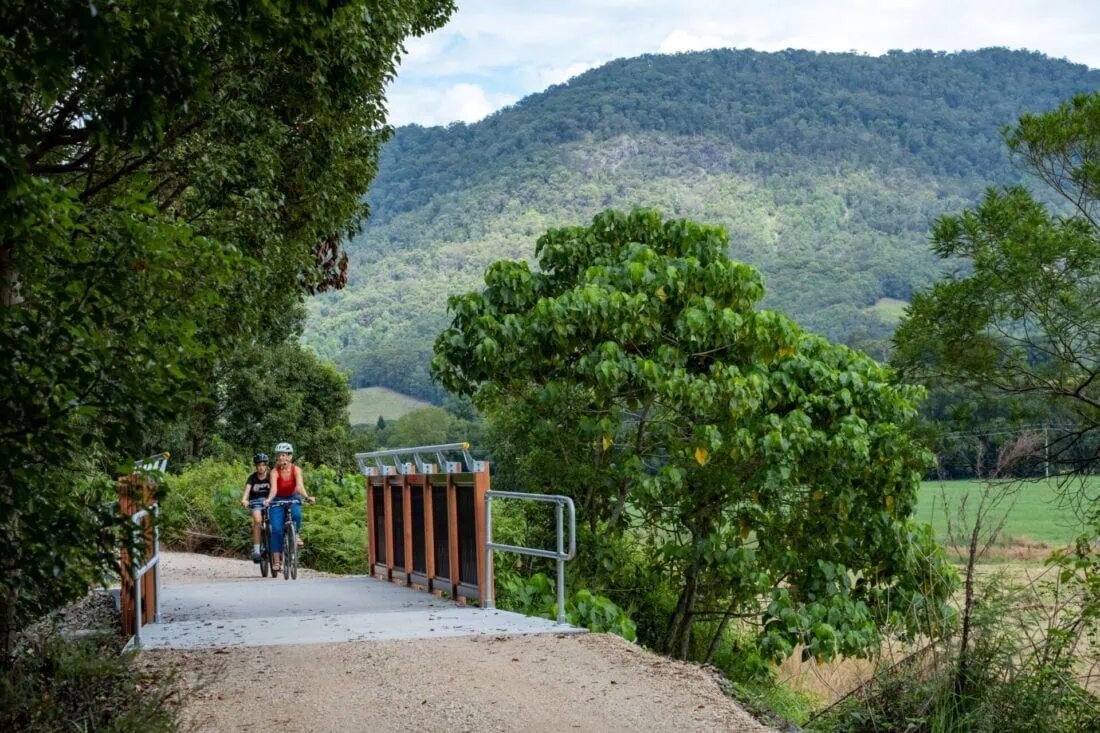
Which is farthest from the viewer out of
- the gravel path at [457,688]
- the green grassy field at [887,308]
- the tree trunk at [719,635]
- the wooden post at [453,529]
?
the green grassy field at [887,308]

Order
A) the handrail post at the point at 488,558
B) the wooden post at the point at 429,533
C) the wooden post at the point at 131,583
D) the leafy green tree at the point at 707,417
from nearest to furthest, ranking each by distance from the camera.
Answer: the wooden post at the point at 131,583 → the handrail post at the point at 488,558 → the wooden post at the point at 429,533 → the leafy green tree at the point at 707,417

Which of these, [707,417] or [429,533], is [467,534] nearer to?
[429,533]

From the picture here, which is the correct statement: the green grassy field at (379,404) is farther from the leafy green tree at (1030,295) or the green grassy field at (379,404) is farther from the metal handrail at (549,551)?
the metal handrail at (549,551)

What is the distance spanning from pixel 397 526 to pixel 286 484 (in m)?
1.67

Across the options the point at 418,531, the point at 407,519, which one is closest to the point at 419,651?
the point at 418,531

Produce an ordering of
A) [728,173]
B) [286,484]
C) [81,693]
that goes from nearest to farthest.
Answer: [81,693] → [286,484] → [728,173]

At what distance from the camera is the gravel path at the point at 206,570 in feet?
60.6

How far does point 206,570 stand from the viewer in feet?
66.9

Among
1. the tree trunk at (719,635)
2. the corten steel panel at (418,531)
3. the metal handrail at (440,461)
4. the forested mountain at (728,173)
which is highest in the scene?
the forested mountain at (728,173)

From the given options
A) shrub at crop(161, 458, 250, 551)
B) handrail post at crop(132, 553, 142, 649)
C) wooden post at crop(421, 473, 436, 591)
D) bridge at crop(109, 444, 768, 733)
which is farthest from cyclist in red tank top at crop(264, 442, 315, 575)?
shrub at crop(161, 458, 250, 551)

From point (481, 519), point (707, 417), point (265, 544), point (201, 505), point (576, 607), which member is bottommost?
point (201, 505)

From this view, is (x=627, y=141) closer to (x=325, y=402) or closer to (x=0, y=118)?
(x=325, y=402)

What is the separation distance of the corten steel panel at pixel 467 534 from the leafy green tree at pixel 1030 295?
8.87 meters

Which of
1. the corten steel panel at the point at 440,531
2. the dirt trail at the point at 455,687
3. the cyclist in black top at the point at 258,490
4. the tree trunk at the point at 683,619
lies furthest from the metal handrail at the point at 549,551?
the cyclist in black top at the point at 258,490
